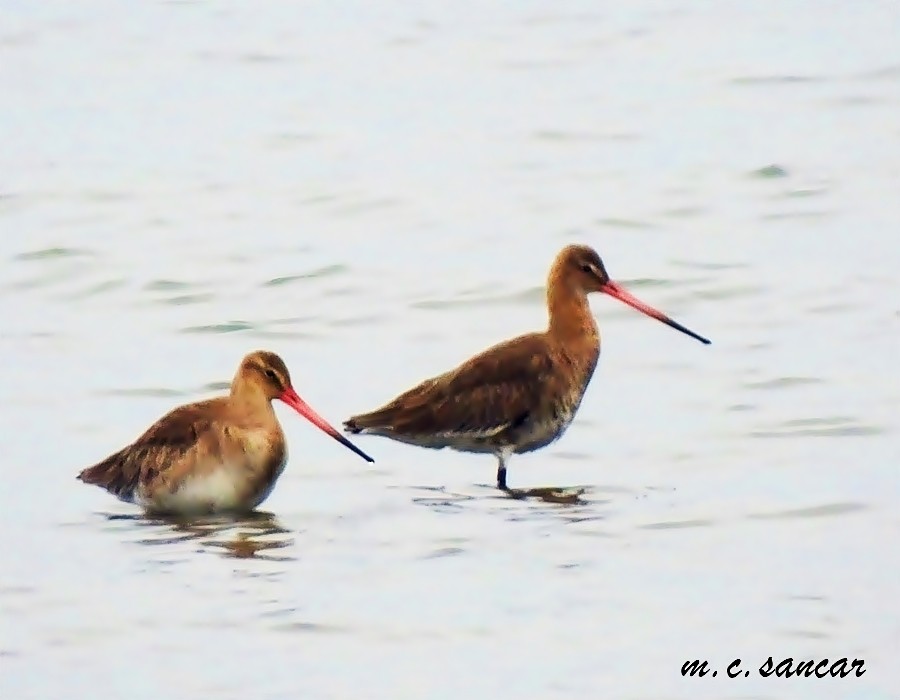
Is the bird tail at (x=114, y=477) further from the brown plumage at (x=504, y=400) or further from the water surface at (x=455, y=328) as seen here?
the brown plumage at (x=504, y=400)

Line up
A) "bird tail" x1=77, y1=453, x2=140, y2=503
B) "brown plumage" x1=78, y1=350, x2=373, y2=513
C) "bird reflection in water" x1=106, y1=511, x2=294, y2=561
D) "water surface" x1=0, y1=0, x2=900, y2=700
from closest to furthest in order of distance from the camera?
1. "water surface" x1=0, y1=0, x2=900, y2=700
2. "bird reflection in water" x1=106, y1=511, x2=294, y2=561
3. "brown plumage" x1=78, y1=350, x2=373, y2=513
4. "bird tail" x1=77, y1=453, x2=140, y2=503

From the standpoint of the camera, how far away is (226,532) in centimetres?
1005

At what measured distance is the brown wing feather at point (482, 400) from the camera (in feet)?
36.6

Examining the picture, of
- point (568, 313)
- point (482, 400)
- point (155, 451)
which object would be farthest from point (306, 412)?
point (568, 313)

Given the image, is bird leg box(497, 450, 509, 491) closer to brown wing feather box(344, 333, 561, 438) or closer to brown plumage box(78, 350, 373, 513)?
brown wing feather box(344, 333, 561, 438)

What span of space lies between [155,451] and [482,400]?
5.45 feet

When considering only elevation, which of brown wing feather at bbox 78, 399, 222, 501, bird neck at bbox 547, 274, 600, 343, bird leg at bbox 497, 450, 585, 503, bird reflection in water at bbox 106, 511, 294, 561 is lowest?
bird leg at bbox 497, 450, 585, 503

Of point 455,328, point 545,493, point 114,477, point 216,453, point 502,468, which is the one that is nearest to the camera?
point 216,453

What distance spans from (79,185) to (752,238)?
16.8 feet

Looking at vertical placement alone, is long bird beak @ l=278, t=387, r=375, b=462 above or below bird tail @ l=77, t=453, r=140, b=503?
above

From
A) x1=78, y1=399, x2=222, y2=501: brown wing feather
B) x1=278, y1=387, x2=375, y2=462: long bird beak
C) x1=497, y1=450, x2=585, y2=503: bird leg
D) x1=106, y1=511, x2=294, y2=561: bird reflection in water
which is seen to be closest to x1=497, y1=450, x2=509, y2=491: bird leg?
x1=497, y1=450, x2=585, y2=503: bird leg

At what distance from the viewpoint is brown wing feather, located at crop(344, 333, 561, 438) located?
11.2 meters

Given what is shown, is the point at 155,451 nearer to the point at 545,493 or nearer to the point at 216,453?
the point at 216,453

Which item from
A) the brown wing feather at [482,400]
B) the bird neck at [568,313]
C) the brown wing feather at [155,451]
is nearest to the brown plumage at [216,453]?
the brown wing feather at [155,451]
